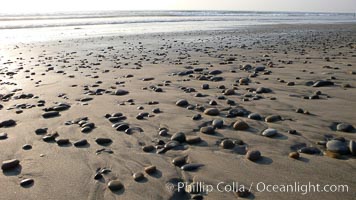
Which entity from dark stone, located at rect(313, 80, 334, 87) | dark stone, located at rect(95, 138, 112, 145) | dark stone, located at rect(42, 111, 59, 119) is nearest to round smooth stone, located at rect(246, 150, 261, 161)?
dark stone, located at rect(95, 138, 112, 145)

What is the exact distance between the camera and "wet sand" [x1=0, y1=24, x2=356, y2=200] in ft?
10.2

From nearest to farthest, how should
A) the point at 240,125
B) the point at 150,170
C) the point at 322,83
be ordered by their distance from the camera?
1. the point at 150,170
2. the point at 240,125
3. the point at 322,83

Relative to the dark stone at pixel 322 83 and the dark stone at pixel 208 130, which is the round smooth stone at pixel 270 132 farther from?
the dark stone at pixel 322 83

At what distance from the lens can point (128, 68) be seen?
9984mm

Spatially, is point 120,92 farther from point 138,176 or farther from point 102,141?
point 138,176

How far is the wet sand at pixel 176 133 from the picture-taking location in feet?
10.2

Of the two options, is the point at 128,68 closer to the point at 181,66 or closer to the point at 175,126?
the point at 181,66

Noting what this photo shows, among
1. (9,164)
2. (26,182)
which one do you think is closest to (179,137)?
(26,182)

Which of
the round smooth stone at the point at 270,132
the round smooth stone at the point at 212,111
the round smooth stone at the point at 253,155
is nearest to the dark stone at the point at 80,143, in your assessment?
the round smooth stone at the point at 212,111

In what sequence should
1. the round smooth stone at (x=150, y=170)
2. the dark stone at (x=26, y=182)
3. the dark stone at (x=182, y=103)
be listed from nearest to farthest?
1. the dark stone at (x=26, y=182)
2. the round smooth stone at (x=150, y=170)
3. the dark stone at (x=182, y=103)

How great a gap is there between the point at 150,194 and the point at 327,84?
4842mm

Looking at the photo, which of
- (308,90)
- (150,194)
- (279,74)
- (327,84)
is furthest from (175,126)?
(279,74)

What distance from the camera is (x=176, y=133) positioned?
4180 millimetres

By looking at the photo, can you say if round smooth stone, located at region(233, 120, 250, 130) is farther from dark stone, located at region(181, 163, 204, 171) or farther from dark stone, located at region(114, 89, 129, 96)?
dark stone, located at region(114, 89, 129, 96)
